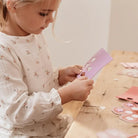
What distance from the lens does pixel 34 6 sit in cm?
87

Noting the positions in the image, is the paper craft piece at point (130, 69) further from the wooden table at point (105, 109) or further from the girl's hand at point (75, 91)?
the girl's hand at point (75, 91)

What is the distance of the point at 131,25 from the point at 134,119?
1.95 metres

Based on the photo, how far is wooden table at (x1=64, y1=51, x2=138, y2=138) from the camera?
2.31 feet

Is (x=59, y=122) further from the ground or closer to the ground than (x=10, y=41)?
closer to the ground

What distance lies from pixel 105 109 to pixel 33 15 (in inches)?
15.2

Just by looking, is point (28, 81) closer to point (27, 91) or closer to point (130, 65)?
point (27, 91)

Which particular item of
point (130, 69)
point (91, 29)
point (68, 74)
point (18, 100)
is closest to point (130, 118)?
point (18, 100)

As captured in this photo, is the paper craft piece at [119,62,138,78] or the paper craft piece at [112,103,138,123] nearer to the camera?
the paper craft piece at [112,103,138,123]

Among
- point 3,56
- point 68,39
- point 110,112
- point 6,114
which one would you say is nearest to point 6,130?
point 6,114

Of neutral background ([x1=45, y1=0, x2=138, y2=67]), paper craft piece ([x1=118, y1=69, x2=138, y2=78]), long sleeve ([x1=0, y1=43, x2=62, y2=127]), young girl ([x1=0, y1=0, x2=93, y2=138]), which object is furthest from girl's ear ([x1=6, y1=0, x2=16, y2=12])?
neutral background ([x1=45, y1=0, x2=138, y2=67])

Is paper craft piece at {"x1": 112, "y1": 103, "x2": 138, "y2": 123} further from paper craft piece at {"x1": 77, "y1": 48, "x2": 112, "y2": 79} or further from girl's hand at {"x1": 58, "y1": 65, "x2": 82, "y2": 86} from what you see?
girl's hand at {"x1": 58, "y1": 65, "x2": 82, "y2": 86}

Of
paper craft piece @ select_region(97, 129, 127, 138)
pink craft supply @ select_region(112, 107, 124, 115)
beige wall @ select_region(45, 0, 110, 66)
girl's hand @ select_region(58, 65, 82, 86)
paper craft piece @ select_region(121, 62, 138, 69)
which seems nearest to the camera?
paper craft piece @ select_region(97, 129, 127, 138)

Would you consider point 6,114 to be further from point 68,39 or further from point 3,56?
point 68,39

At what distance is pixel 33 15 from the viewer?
0.90m
